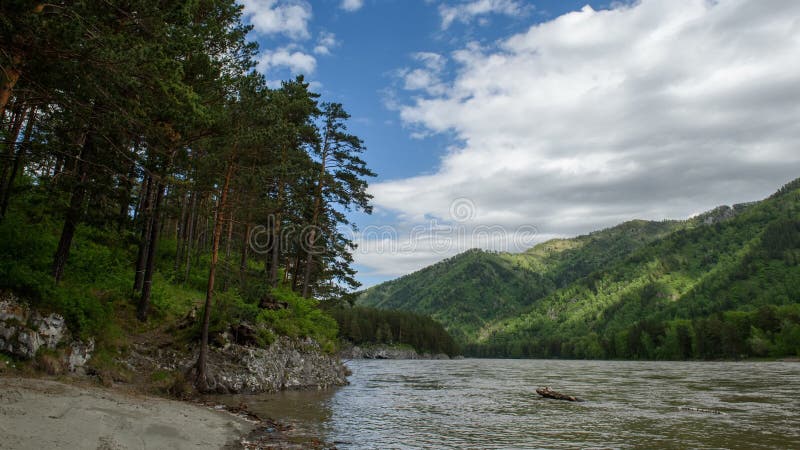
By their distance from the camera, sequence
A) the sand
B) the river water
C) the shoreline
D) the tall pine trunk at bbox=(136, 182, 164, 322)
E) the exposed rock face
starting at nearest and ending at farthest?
Result: 1. the sand
2. the shoreline
3. the river water
4. the tall pine trunk at bbox=(136, 182, 164, 322)
5. the exposed rock face

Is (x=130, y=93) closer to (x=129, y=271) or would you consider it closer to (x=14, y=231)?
(x=14, y=231)

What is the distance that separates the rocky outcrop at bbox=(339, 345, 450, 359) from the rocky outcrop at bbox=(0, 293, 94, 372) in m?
146

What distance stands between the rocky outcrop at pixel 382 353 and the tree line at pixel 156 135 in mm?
129658

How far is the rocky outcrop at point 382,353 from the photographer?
540 ft

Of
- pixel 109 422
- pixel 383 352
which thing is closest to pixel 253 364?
pixel 109 422

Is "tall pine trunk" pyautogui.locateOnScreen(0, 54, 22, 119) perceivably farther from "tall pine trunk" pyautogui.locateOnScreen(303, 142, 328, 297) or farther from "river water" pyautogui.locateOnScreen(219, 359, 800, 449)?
"tall pine trunk" pyautogui.locateOnScreen(303, 142, 328, 297)

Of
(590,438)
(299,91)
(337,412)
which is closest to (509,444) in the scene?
(590,438)

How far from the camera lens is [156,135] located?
15.5 m

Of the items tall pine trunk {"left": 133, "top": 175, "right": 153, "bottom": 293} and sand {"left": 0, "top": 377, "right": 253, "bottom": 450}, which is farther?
tall pine trunk {"left": 133, "top": 175, "right": 153, "bottom": 293}

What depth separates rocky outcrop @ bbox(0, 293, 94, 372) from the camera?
1438 centimetres

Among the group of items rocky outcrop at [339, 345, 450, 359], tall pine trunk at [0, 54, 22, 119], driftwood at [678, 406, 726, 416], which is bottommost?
rocky outcrop at [339, 345, 450, 359]

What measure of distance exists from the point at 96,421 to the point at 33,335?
620cm

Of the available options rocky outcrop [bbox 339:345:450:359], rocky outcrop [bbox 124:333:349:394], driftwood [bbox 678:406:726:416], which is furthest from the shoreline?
rocky outcrop [bbox 339:345:450:359]

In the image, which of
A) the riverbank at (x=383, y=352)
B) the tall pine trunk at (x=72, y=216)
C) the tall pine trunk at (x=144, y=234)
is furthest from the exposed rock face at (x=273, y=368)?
the riverbank at (x=383, y=352)
